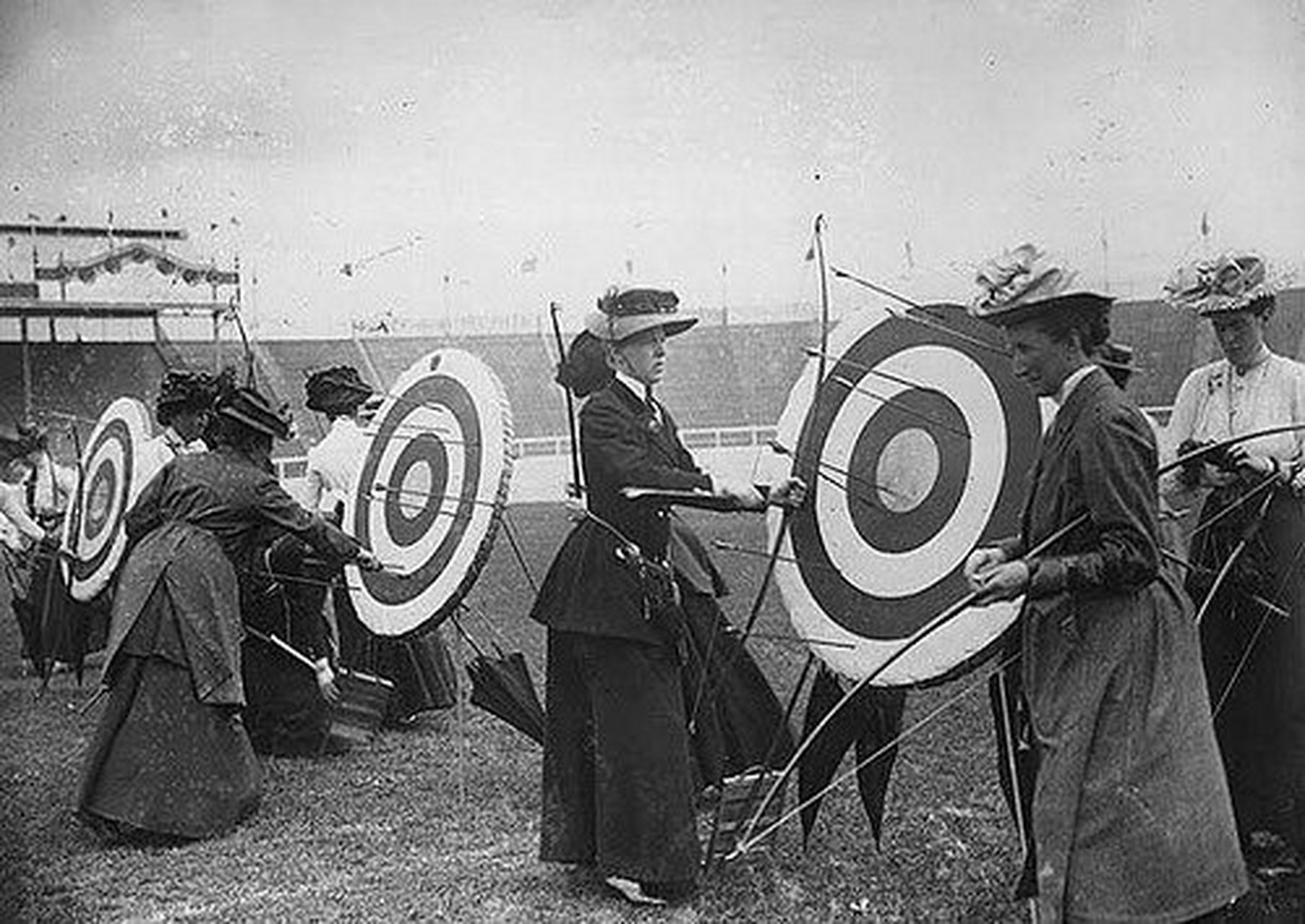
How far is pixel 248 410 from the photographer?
411 cm

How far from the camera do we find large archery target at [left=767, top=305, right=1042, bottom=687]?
2838 millimetres

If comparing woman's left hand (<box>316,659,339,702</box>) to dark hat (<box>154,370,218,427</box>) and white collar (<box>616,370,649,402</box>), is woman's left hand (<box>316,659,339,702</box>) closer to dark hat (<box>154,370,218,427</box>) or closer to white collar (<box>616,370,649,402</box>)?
dark hat (<box>154,370,218,427</box>)

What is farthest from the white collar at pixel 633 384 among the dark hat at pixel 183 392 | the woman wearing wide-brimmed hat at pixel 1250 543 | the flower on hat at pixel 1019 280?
the dark hat at pixel 183 392

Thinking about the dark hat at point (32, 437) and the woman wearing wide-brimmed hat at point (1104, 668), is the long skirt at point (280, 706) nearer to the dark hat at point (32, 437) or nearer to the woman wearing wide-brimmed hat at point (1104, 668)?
the dark hat at point (32, 437)

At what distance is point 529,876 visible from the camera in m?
3.50

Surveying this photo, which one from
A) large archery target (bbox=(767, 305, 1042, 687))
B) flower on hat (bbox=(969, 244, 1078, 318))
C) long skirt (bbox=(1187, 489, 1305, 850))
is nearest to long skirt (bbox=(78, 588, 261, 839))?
large archery target (bbox=(767, 305, 1042, 687))

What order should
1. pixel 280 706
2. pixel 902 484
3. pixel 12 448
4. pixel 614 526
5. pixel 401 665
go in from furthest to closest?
pixel 12 448, pixel 401 665, pixel 280 706, pixel 614 526, pixel 902 484

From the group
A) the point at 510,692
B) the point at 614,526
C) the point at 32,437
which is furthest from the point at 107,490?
the point at 614,526

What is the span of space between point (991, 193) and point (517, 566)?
3.25m

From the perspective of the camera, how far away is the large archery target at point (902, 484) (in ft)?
9.31

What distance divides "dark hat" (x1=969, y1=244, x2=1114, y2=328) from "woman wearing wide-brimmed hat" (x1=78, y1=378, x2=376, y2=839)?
2224mm

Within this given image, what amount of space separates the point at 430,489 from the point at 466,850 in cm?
111

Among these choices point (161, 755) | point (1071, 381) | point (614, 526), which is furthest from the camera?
point (161, 755)

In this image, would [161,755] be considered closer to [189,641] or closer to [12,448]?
[189,641]
